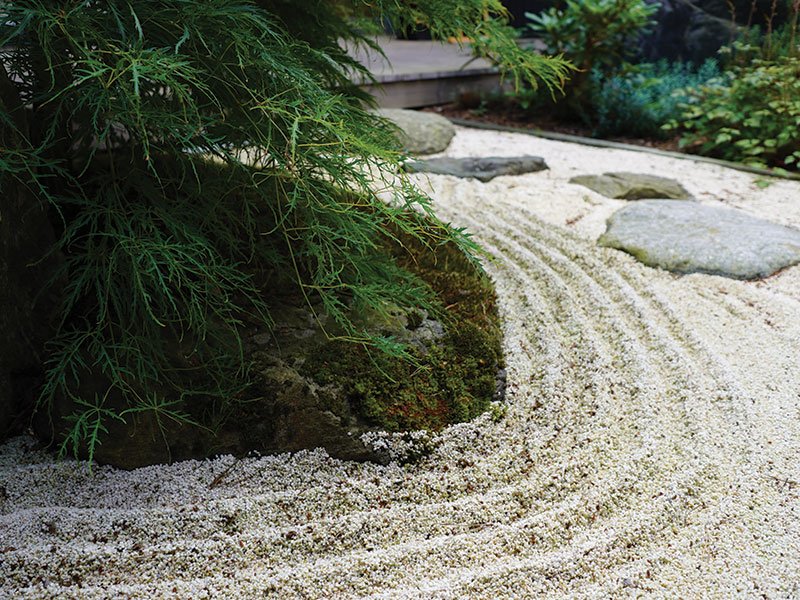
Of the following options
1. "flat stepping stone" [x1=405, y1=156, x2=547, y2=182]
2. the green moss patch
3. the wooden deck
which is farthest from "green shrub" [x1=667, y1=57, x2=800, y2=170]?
the green moss patch

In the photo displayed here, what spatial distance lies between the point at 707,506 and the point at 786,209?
8.72 feet

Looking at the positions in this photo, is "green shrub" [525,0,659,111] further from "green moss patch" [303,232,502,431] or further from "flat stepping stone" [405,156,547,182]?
"green moss patch" [303,232,502,431]

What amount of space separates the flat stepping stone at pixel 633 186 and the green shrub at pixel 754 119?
0.96 metres

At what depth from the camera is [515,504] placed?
1.58m

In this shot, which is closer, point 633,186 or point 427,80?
point 633,186

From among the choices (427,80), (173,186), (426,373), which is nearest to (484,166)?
(427,80)

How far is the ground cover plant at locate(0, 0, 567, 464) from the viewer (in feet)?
4.80

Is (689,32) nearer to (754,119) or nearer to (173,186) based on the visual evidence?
(754,119)

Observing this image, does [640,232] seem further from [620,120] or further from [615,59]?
[615,59]

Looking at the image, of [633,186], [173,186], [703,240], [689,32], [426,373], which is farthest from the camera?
[689,32]

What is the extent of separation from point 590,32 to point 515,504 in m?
5.12

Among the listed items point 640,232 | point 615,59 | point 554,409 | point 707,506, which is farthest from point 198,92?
point 615,59

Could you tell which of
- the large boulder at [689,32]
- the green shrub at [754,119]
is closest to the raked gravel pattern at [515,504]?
the green shrub at [754,119]

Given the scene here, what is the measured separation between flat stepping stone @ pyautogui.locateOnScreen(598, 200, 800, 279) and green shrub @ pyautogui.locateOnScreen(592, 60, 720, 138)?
242 cm
